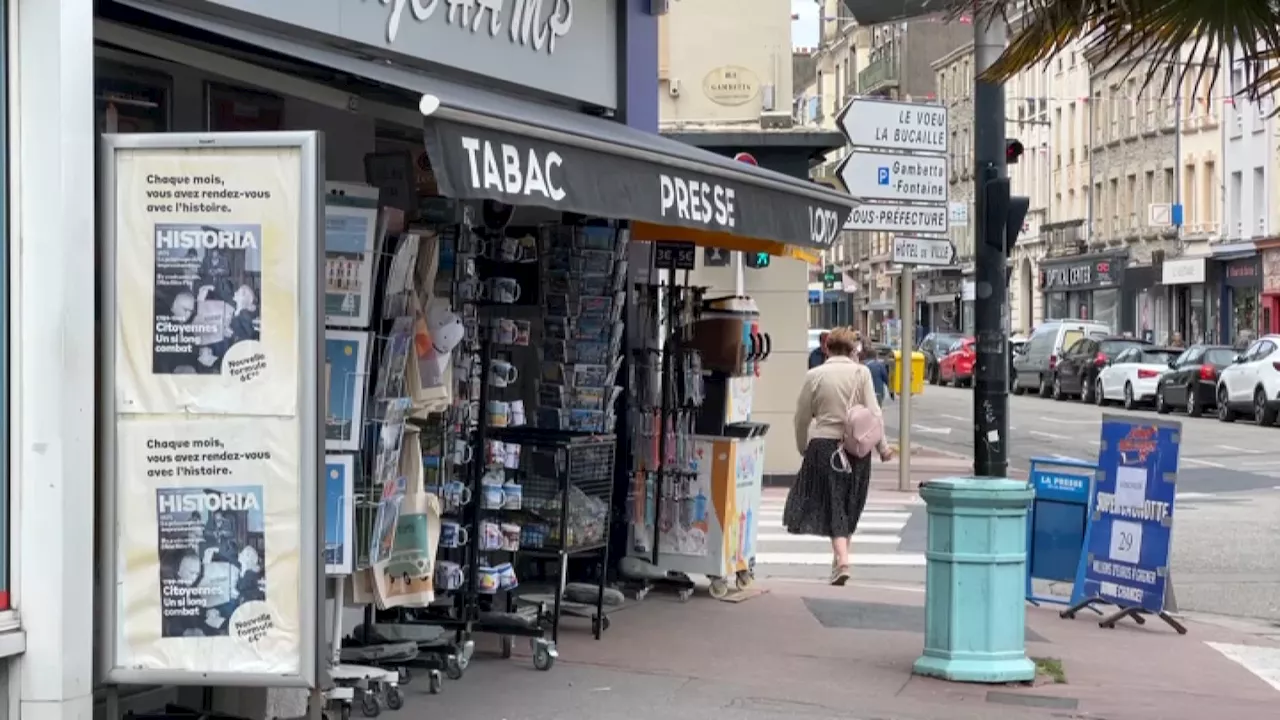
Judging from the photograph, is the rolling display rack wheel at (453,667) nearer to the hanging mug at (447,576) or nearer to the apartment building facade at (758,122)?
the hanging mug at (447,576)

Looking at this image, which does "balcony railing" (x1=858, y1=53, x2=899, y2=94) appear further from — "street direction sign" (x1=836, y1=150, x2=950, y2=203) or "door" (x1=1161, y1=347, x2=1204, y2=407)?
"street direction sign" (x1=836, y1=150, x2=950, y2=203)

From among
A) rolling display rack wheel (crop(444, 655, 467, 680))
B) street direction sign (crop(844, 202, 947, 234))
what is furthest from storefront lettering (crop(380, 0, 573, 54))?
street direction sign (crop(844, 202, 947, 234))

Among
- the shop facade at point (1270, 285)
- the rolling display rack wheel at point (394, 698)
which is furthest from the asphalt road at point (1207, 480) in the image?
the shop facade at point (1270, 285)

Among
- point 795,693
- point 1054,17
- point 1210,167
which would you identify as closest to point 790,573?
point 795,693

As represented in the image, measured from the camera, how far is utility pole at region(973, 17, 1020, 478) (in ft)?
35.6

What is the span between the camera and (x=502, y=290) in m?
9.19

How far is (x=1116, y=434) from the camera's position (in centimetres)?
1143

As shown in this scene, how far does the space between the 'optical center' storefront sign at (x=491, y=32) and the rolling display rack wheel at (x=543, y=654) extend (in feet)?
9.49

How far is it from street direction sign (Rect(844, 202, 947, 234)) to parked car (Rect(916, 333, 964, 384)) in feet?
125

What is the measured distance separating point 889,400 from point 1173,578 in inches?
1149

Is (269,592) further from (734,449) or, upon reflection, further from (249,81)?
(734,449)

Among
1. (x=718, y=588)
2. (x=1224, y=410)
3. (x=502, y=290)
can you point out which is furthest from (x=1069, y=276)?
(x=502, y=290)

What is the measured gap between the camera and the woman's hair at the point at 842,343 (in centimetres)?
1268

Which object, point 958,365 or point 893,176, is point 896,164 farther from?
point 958,365
